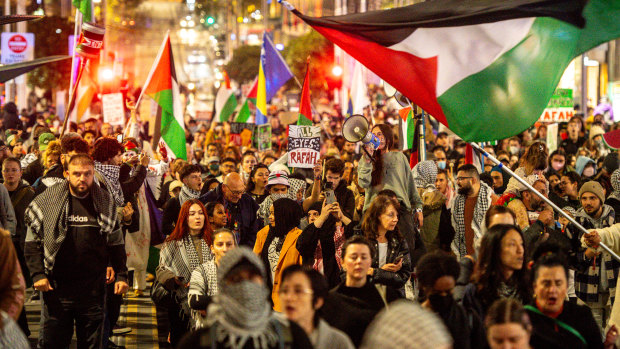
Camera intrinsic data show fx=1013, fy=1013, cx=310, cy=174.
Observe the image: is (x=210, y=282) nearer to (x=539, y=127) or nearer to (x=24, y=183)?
(x=24, y=183)

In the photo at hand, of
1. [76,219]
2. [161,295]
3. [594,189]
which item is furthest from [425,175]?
[76,219]

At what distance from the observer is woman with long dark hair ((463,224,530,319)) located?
253 inches

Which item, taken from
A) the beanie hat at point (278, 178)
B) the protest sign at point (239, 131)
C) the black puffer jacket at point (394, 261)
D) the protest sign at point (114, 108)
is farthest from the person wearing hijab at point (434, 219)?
the protest sign at point (114, 108)

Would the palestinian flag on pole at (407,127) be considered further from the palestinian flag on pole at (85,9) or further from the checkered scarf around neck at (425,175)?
the palestinian flag on pole at (85,9)

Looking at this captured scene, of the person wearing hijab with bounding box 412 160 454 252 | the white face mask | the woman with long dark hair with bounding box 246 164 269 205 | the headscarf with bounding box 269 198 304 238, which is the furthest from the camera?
the white face mask

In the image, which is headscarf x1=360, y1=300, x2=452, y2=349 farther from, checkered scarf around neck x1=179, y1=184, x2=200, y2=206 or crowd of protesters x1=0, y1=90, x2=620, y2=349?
checkered scarf around neck x1=179, y1=184, x2=200, y2=206

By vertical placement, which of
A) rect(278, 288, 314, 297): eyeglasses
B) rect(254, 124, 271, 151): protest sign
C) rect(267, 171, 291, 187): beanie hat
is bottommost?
rect(278, 288, 314, 297): eyeglasses

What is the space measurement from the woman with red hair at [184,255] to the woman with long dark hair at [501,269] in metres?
2.82

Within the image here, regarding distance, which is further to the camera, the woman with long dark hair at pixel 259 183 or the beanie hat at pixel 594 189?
the woman with long dark hair at pixel 259 183

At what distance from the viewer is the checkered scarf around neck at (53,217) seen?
775cm

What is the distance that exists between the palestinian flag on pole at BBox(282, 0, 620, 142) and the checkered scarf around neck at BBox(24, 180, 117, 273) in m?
2.15

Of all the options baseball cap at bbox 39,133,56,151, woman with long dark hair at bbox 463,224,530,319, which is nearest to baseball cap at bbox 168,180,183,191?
baseball cap at bbox 39,133,56,151

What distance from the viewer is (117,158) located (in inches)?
391

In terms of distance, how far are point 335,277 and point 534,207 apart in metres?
2.55
